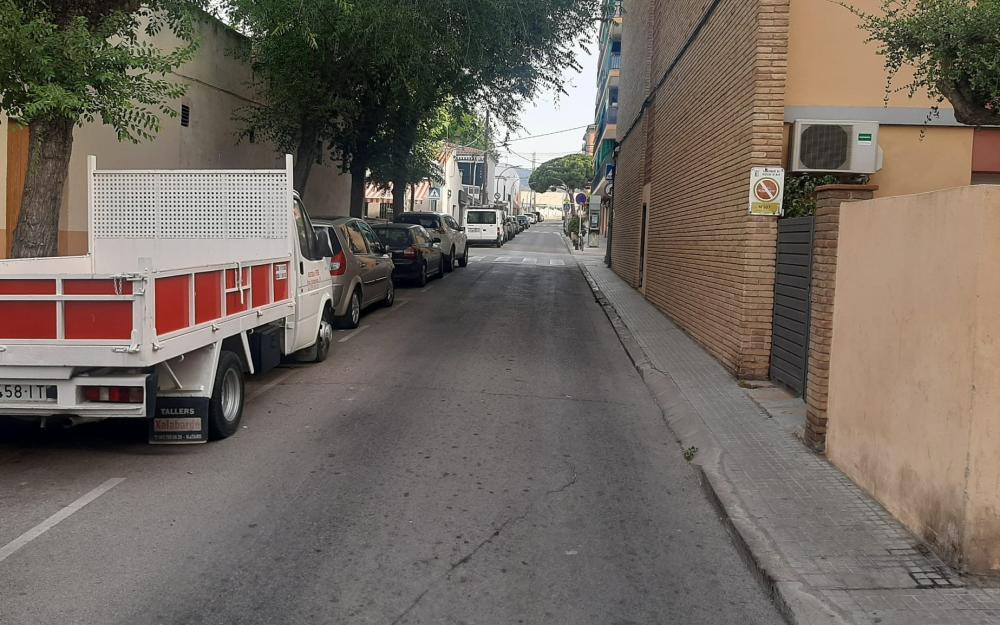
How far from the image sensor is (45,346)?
562cm

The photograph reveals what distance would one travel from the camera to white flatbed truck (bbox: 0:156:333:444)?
5602mm

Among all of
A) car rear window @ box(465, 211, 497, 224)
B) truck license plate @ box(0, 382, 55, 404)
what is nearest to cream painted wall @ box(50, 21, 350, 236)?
truck license plate @ box(0, 382, 55, 404)

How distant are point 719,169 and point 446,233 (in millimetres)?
15692

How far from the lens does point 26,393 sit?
5.74 m

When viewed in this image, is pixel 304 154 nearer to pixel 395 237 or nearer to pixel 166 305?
pixel 395 237

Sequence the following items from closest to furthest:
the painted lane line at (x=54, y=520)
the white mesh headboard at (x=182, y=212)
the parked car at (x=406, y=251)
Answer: the painted lane line at (x=54, y=520)
the white mesh headboard at (x=182, y=212)
the parked car at (x=406, y=251)

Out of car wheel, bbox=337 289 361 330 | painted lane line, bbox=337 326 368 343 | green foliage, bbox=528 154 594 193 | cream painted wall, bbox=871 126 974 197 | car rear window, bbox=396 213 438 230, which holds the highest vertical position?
green foliage, bbox=528 154 594 193

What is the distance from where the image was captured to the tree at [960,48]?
6.08m

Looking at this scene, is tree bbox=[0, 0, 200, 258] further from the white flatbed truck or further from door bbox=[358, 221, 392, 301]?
door bbox=[358, 221, 392, 301]

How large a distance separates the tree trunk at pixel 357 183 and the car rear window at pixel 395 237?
2956 mm

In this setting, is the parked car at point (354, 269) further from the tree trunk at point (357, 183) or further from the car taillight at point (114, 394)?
the tree trunk at point (357, 183)

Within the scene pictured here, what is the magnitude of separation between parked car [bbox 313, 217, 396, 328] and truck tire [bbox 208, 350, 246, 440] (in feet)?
15.2

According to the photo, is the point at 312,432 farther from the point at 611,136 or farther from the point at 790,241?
the point at 611,136

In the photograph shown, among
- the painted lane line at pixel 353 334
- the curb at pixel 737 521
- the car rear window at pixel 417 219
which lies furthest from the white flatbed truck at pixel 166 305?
the car rear window at pixel 417 219
